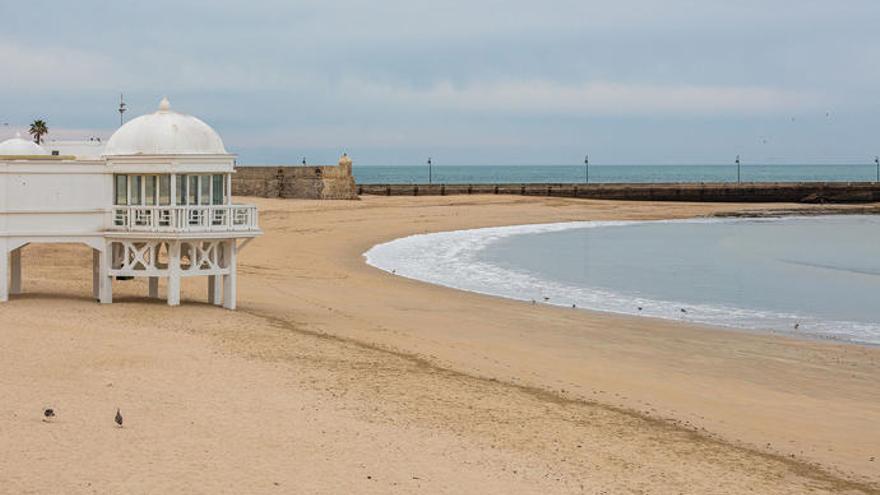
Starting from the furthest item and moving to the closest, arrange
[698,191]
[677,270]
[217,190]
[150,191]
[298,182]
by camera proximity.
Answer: [698,191] → [298,182] → [677,270] → [217,190] → [150,191]

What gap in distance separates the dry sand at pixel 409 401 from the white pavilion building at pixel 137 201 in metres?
0.92

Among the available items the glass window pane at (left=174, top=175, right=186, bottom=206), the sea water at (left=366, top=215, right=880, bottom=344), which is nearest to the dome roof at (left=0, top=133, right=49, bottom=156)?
the glass window pane at (left=174, top=175, right=186, bottom=206)

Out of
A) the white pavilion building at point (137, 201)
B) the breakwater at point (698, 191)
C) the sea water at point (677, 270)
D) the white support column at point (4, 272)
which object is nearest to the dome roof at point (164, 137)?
the white pavilion building at point (137, 201)

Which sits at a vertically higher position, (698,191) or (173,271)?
(698,191)

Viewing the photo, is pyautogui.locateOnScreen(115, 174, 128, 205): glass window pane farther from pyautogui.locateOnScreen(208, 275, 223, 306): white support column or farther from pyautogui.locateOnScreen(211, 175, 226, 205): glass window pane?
pyautogui.locateOnScreen(208, 275, 223, 306): white support column

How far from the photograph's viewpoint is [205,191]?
68.0 ft

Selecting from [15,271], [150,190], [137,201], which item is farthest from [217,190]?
[15,271]

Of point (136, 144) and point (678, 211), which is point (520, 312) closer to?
point (136, 144)

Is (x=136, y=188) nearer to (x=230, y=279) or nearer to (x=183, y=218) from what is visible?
(x=183, y=218)

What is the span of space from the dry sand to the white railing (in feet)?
4.59

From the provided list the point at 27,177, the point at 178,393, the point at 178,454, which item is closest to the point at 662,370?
the point at 178,393

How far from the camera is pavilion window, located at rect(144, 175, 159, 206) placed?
67.4ft

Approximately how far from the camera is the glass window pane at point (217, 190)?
20828 millimetres

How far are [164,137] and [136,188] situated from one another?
104 centimetres
